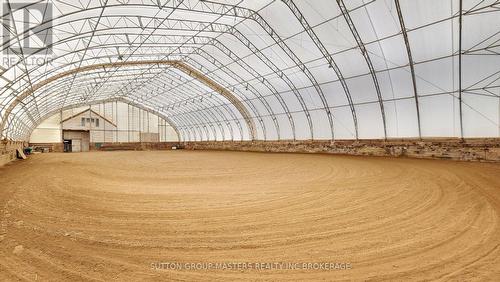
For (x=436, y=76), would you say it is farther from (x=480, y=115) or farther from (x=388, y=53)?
(x=480, y=115)

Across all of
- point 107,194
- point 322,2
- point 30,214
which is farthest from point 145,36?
point 30,214

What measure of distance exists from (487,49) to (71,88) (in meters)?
45.3

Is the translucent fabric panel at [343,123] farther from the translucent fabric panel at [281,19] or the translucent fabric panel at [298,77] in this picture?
the translucent fabric panel at [281,19]

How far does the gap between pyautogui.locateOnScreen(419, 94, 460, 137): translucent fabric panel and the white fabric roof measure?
0.22 feet

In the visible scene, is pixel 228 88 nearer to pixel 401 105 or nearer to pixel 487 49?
pixel 401 105

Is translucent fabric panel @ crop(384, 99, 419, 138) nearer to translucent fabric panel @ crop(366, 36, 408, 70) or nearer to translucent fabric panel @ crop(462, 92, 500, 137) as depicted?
translucent fabric panel @ crop(366, 36, 408, 70)

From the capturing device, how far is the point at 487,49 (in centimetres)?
1631

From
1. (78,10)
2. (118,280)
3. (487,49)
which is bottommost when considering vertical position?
(118,280)

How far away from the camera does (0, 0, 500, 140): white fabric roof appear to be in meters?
16.7

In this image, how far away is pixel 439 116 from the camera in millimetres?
19703

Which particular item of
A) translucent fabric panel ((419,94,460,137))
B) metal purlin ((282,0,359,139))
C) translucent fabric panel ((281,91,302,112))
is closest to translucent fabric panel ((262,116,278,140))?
translucent fabric panel ((281,91,302,112))

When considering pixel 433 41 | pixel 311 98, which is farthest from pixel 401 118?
pixel 311 98

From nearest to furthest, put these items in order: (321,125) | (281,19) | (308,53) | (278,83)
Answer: (281,19), (308,53), (321,125), (278,83)

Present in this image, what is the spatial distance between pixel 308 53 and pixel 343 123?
7707 millimetres
